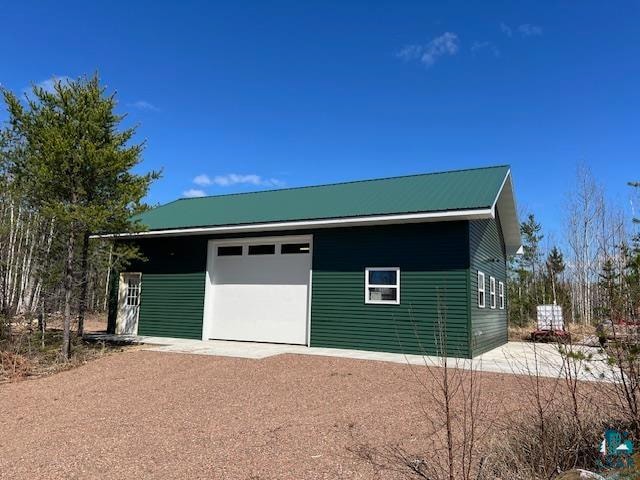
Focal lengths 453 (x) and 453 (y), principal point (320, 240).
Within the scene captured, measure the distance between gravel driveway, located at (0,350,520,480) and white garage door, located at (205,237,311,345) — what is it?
3.51 metres

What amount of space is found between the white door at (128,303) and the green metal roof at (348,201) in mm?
1976

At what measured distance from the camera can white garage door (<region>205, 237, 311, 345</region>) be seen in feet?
40.6

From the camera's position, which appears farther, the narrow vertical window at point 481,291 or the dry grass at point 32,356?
the narrow vertical window at point 481,291

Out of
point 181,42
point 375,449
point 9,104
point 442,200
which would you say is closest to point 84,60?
point 9,104

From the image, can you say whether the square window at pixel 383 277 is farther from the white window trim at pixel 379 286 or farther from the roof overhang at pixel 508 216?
the roof overhang at pixel 508 216

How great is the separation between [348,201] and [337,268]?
7.03 feet

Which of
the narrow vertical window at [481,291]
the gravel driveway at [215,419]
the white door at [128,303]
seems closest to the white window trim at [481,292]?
the narrow vertical window at [481,291]

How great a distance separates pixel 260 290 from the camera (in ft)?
42.8

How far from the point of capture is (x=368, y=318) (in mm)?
11078

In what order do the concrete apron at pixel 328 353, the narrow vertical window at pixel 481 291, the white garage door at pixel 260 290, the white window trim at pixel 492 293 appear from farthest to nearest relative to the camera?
the white window trim at pixel 492 293, the white garage door at pixel 260 290, the narrow vertical window at pixel 481 291, the concrete apron at pixel 328 353

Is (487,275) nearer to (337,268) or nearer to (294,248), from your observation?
(337,268)

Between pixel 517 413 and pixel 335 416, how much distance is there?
2058 millimetres

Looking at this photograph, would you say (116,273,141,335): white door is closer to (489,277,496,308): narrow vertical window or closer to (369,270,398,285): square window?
(369,270,398,285): square window

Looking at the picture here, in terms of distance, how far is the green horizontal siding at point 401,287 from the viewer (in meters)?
10.2
